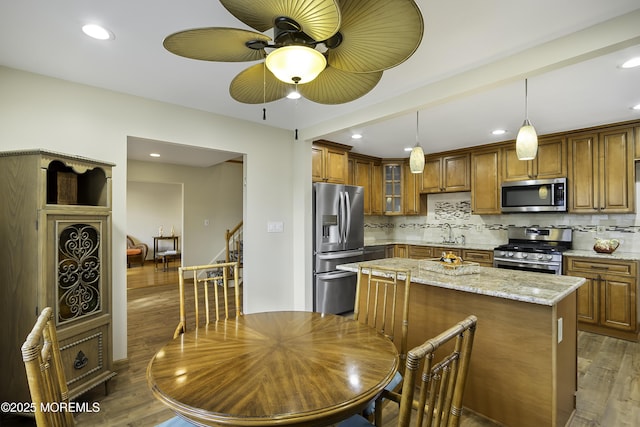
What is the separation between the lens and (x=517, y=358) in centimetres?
A: 188

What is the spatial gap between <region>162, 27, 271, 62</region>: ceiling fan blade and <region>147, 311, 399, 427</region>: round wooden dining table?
1.25 m

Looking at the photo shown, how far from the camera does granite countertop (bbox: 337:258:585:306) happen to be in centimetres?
173

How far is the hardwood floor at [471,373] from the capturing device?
203cm

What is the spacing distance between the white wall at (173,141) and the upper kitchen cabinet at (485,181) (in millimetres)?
2614

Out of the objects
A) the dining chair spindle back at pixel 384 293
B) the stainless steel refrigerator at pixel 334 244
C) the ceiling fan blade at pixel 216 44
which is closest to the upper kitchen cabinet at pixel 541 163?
the stainless steel refrigerator at pixel 334 244

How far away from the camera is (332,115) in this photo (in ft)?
10.8

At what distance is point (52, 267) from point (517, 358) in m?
2.93

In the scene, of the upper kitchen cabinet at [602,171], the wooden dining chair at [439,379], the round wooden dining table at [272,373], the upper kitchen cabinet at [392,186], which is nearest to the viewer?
the wooden dining chair at [439,379]

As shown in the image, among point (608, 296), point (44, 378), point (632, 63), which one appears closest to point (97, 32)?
point (44, 378)

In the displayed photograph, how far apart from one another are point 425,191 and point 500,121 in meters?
1.99

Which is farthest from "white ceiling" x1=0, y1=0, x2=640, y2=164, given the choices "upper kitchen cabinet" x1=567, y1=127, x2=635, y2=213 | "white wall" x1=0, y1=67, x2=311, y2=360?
"upper kitchen cabinet" x1=567, y1=127, x2=635, y2=213

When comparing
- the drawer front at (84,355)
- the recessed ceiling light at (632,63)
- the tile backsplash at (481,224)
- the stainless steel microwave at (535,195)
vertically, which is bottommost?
the drawer front at (84,355)

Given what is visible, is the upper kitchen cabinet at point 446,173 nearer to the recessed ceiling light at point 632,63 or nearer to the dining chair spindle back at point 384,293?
the recessed ceiling light at point 632,63

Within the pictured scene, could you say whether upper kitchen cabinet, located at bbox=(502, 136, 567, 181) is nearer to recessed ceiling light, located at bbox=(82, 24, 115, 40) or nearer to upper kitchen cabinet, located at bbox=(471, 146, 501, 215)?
upper kitchen cabinet, located at bbox=(471, 146, 501, 215)
